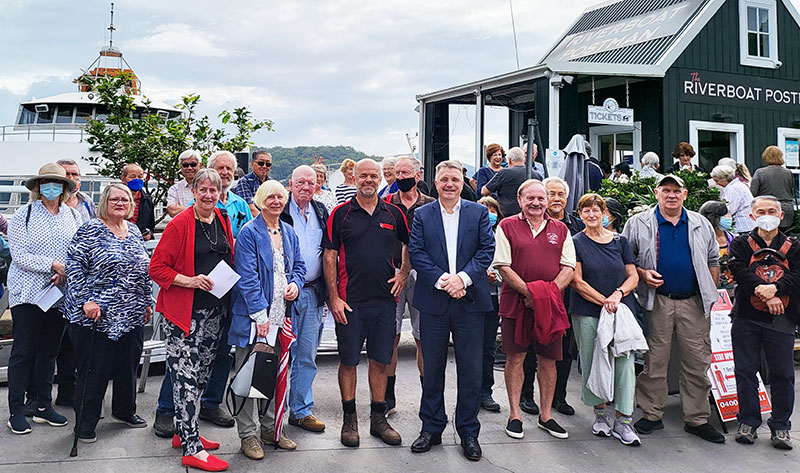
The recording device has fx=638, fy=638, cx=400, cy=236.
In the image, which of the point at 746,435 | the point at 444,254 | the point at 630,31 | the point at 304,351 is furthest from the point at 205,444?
the point at 630,31

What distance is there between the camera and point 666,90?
11.3 meters

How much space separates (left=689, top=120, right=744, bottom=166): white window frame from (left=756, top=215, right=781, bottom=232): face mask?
7.17 m

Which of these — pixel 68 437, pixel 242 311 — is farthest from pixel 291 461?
pixel 68 437

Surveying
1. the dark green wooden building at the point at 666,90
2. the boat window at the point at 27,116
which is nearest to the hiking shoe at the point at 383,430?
the dark green wooden building at the point at 666,90

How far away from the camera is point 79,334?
445cm

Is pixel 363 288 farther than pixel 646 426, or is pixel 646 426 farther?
pixel 646 426

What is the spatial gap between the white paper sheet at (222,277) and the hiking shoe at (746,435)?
3.83m

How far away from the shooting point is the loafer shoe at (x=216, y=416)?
4.86 metres

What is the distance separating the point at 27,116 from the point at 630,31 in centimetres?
1792

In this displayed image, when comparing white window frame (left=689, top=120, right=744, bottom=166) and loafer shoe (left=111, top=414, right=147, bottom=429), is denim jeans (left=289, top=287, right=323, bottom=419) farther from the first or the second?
white window frame (left=689, top=120, right=744, bottom=166)

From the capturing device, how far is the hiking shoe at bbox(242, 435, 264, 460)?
4176 millimetres

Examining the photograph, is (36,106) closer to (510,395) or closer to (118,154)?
(118,154)

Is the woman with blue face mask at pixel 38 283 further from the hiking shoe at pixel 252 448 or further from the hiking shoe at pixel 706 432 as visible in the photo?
the hiking shoe at pixel 706 432

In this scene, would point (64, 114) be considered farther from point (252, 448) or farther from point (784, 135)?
point (784, 135)
